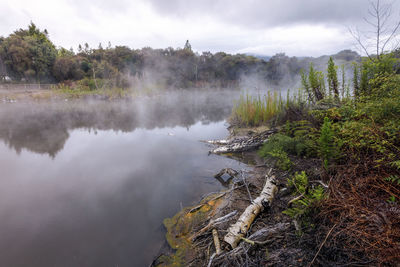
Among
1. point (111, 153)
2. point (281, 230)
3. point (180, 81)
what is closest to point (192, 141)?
point (111, 153)

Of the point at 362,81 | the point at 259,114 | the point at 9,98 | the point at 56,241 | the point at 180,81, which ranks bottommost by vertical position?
the point at 56,241

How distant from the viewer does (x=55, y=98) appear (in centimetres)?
1672

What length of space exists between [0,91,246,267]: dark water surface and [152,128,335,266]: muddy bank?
339 mm

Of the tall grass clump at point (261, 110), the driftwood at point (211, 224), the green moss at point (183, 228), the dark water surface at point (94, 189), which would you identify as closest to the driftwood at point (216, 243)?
the driftwood at point (211, 224)

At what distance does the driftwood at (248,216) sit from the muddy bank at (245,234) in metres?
0.05

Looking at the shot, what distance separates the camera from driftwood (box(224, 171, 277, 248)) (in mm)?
2045

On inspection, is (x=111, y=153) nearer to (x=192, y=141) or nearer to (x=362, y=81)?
(x=192, y=141)

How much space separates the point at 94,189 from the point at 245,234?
346 centimetres

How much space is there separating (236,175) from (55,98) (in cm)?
1899

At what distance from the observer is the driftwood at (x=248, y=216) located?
2.04 metres

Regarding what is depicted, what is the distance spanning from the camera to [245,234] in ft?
6.96

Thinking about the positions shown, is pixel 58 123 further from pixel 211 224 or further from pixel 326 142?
pixel 326 142

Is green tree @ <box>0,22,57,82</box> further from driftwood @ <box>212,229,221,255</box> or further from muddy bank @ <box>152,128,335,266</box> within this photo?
driftwood @ <box>212,229,221,255</box>

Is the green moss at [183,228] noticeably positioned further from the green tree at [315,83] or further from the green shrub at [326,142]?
the green tree at [315,83]
